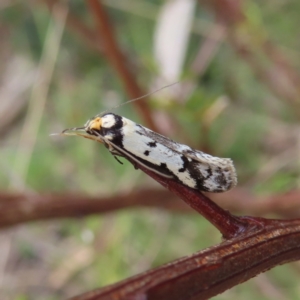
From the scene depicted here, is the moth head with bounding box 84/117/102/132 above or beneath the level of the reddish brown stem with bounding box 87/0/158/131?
beneath

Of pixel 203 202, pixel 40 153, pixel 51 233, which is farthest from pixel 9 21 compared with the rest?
pixel 203 202

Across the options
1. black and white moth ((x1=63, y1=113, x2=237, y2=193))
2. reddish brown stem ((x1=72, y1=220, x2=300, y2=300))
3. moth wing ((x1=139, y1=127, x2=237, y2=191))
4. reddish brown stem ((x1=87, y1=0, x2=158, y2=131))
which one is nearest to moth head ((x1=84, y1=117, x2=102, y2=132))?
black and white moth ((x1=63, y1=113, x2=237, y2=193))

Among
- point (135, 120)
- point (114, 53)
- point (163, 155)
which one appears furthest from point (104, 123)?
point (135, 120)

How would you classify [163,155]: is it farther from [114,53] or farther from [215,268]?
[114,53]

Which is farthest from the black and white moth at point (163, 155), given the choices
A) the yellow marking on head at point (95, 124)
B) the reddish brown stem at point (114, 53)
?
the reddish brown stem at point (114, 53)

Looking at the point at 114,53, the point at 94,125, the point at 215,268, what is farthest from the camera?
the point at 114,53

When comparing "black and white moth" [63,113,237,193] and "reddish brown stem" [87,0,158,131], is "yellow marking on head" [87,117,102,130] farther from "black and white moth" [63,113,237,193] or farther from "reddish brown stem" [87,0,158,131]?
"reddish brown stem" [87,0,158,131]
